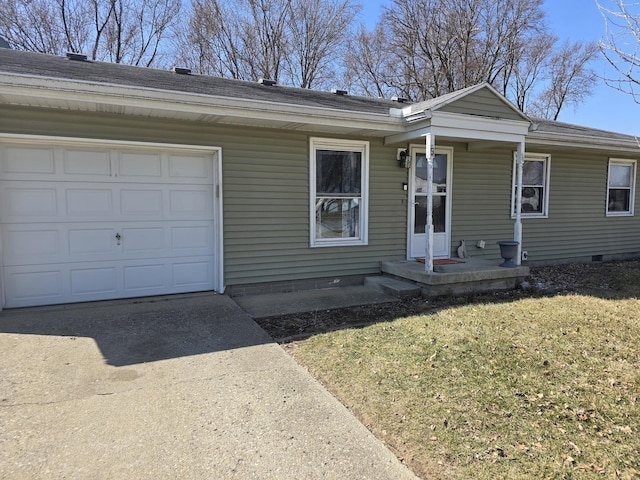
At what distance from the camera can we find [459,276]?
21.8 feet

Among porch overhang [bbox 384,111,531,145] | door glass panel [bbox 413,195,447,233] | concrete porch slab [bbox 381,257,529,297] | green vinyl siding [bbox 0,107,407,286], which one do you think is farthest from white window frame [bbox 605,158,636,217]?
green vinyl siding [bbox 0,107,407,286]

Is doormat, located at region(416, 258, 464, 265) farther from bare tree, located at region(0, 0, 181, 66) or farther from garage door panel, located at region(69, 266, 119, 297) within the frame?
bare tree, located at region(0, 0, 181, 66)

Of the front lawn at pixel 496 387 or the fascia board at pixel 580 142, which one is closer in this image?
the front lawn at pixel 496 387

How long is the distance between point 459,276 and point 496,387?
338 cm

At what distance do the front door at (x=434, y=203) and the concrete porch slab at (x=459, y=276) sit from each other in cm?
67

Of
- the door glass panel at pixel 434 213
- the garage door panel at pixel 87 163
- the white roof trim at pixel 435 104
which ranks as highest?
the white roof trim at pixel 435 104

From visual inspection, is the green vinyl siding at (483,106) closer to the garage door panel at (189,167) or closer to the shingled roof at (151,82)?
the shingled roof at (151,82)

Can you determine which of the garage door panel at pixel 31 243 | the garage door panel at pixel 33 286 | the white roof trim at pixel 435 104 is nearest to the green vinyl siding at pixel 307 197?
the white roof trim at pixel 435 104

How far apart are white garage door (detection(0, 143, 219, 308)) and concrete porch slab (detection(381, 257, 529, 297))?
3178 millimetres

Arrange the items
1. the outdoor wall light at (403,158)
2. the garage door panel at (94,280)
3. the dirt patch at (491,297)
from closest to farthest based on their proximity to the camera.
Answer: the dirt patch at (491,297) → the garage door panel at (94,280) → the outdoor wall light at (403,158)

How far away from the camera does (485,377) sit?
3.58m

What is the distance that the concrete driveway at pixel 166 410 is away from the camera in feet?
8.02

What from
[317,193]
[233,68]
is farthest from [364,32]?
[317,193]

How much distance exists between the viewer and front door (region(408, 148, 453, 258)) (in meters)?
7.87
